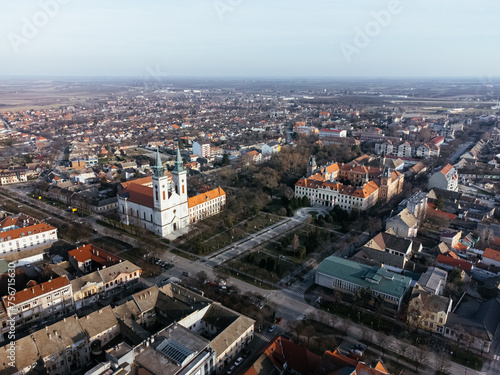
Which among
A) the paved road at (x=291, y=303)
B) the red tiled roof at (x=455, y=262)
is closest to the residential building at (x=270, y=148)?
the paved road at (x=291, y=303)

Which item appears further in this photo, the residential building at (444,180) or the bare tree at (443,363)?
the residential building at (444,180)

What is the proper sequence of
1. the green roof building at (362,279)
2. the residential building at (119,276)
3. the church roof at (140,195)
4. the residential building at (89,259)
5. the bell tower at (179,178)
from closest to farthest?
the green roof building at (362,279) < the residential building at (119,276) < the residential building at (89,259) < the bell tower at (179,178) < the church roof at (140,195)

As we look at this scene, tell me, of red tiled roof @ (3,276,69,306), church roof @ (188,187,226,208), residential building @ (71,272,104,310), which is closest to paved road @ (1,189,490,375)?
residential building @ (71,272,104,310)

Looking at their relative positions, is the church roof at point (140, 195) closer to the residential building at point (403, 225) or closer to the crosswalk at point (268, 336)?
the crosswalk at point (268, 336)

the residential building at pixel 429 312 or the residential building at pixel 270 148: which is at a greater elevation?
the residential building at pixel 429 312

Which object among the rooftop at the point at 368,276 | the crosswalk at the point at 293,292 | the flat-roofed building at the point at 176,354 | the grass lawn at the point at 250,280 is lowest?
the grass lawn at the point at 250,280

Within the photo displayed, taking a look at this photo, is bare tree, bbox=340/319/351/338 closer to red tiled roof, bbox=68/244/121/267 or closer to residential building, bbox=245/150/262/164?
red tiled roof, bbox=68/244/121/267

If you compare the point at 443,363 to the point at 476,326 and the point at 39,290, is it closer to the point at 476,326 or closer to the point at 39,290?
the point at 476,326
